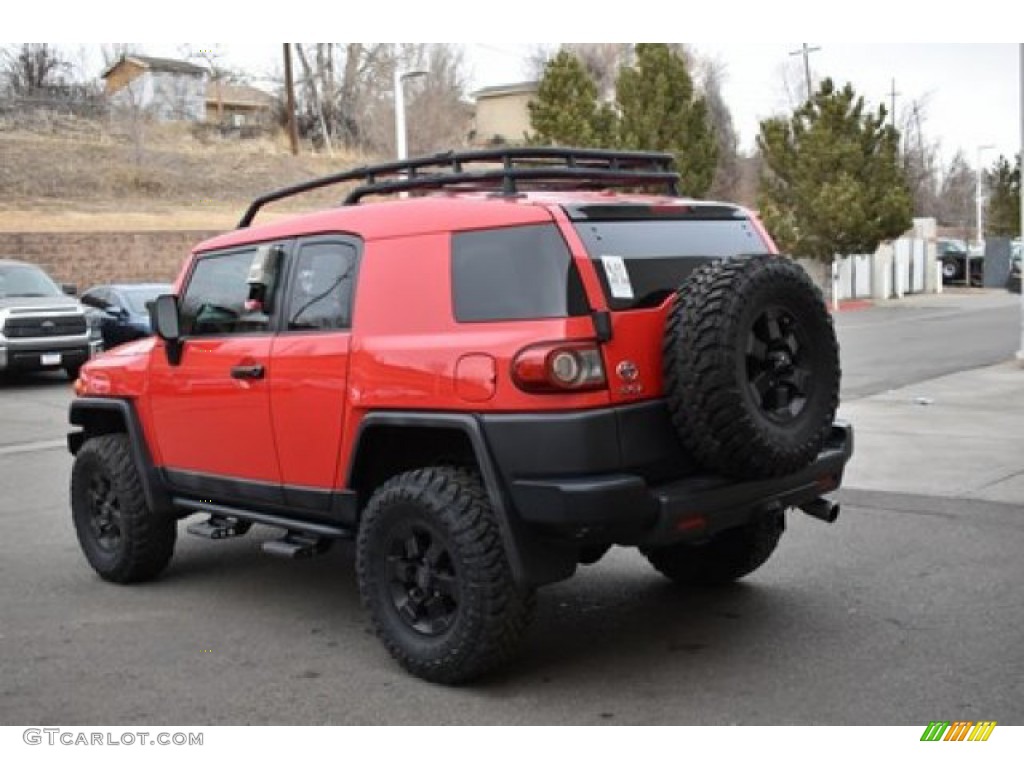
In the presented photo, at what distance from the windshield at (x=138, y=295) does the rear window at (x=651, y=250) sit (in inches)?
563

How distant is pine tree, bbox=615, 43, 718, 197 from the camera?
1243 inches

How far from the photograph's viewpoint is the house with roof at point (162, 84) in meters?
49.9

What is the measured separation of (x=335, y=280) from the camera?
504 centimetres

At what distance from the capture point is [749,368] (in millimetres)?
4430

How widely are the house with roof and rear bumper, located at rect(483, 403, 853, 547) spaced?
47.3 meters

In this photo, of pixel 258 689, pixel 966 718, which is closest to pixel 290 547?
pixel 258 689

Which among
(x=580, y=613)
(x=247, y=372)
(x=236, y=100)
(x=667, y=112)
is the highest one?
(x=236, y=100)

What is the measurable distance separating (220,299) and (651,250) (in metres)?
2.26

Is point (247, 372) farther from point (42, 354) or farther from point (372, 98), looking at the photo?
point (372, 98)

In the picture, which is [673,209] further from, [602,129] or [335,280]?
[602,129]

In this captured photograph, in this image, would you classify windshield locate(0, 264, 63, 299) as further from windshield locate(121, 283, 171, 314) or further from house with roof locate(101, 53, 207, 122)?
house with roof locate(101, 53, 207, 122)

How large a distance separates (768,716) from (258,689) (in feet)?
6.35

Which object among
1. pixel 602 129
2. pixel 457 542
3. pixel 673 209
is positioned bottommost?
pixel 457 542

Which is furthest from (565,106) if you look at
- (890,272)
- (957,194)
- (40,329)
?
(957,194)
